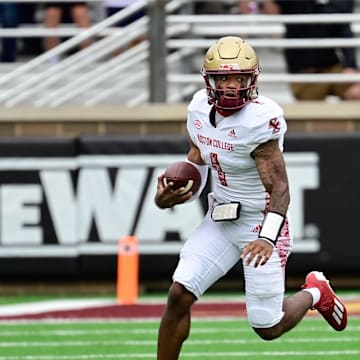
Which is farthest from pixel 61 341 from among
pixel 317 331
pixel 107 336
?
pixel 317 331

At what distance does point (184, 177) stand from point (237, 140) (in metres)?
0.39

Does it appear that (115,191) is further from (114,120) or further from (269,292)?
(269,292)

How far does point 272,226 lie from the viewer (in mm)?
6270

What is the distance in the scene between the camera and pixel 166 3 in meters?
11.1

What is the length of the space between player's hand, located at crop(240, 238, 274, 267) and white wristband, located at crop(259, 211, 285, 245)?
0.04 meters

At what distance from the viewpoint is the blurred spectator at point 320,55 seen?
11438 millimetres

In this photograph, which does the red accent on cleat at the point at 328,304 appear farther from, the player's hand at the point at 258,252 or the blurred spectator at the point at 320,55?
the blurred spectator at the point at 320,55

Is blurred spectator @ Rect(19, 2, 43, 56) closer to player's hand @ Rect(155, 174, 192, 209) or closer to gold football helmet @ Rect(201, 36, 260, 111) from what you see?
player's hand @ Rect(155, 174, 192, 209)

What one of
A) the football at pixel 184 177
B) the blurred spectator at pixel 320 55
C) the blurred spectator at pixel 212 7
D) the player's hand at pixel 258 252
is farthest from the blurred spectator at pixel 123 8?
the player's hand at pixel 258 252

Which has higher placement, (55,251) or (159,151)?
(159,151)

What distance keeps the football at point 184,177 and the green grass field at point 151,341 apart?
57.0 inches

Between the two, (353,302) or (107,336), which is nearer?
(107,336)

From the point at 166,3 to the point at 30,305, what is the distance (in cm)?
271

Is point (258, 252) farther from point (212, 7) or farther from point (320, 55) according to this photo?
point (212, 7)
